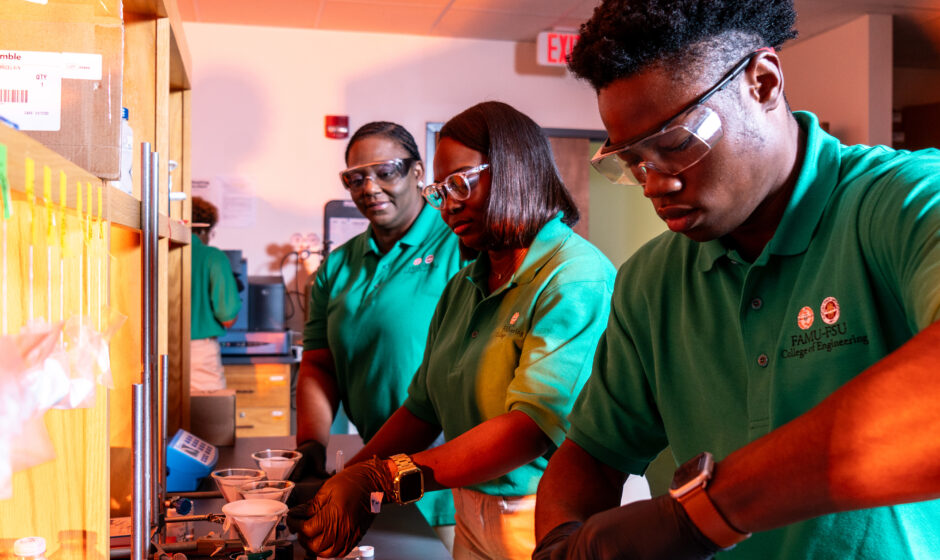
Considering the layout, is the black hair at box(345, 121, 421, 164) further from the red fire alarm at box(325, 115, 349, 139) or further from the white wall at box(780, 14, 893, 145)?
the white wall at box(780, 14, 893, 145)

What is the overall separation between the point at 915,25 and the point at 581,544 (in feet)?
17.7

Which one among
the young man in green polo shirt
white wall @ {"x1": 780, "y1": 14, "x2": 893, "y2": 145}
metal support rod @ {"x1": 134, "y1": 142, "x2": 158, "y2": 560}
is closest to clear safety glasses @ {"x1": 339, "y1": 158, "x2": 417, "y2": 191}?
metal support rod @ {"x1": 134, "y1": 142, "x2": 158, "y2": 560}

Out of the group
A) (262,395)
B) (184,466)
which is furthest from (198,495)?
(262,395)

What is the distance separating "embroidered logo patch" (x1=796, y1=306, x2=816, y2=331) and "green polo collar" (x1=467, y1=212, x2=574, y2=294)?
Result: 0.77 m

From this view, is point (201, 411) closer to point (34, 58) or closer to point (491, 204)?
point (491, 204)

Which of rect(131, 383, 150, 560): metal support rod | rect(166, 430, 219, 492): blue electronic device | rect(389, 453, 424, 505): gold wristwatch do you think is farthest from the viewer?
rect(166, 430, 219, 492): blue electronic device

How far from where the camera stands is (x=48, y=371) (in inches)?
28.0

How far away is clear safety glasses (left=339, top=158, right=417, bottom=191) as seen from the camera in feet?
7.71

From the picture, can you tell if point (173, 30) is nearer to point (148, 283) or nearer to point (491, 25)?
point (148, 283)

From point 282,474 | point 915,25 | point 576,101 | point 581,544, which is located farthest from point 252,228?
point 581,544

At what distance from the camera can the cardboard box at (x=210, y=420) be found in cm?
264

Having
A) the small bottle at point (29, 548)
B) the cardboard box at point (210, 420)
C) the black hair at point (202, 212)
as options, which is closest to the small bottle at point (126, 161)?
the small bottle at point (29, 548)

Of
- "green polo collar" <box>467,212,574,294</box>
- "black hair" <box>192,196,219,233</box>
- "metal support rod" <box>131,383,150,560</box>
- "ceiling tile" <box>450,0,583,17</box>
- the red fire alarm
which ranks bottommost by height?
"metal support rod" <box>131,383,150,560</box>

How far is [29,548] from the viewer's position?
2.80ft
